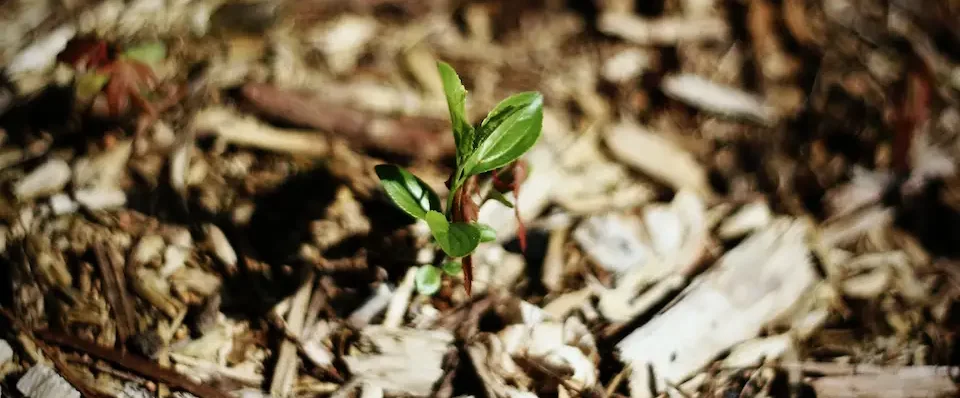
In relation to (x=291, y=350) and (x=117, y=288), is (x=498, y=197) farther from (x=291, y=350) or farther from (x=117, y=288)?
(x=117, y=288)

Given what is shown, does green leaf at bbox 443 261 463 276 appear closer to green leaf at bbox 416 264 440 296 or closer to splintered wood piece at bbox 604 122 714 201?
green leaf at bbox 416 264 440 296

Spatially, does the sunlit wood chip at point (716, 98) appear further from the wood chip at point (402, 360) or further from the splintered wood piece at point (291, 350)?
the splintered wood piece at point (291, 350)

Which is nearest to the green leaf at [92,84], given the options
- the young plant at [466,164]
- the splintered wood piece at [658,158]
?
the young plant at [466,164]

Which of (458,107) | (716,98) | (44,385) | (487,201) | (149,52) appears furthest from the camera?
(716,98)

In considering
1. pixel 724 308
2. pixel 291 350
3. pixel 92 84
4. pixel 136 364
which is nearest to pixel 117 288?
pixel 136 364

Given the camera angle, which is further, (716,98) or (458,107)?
(716,98)

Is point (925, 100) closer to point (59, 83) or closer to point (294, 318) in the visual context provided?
point (294, 318)
